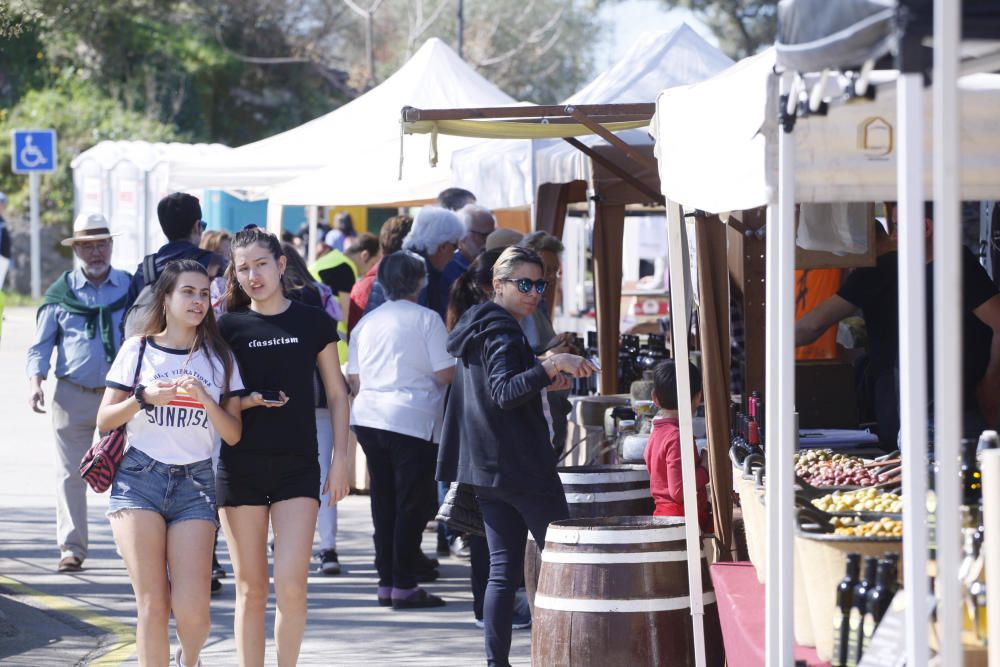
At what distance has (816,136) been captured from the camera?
3846 millimetres

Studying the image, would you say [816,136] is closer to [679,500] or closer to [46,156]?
[679,500]

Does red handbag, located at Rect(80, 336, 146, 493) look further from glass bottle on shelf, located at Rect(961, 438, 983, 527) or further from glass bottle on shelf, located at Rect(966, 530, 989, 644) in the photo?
glass bottle on shelf, located at Rect(966, 530, 989, 644)

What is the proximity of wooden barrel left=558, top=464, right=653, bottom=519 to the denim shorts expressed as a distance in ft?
5.70

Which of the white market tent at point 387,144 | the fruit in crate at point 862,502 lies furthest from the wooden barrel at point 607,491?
the white market tent at point 387,144

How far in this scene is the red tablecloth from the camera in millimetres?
4398

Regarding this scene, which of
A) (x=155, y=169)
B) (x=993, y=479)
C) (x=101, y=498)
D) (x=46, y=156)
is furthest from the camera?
(x=155, y=169)

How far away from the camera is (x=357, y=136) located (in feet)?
41.7

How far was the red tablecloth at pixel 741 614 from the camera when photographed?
440 cm

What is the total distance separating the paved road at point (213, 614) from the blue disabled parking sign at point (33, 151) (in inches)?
485

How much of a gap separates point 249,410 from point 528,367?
3.90 feet

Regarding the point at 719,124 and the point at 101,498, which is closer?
the point at 719,124

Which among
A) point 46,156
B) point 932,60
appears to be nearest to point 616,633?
point 932,60

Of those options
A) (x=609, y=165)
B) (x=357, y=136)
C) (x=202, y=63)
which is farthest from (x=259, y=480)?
(x=202, y=63)

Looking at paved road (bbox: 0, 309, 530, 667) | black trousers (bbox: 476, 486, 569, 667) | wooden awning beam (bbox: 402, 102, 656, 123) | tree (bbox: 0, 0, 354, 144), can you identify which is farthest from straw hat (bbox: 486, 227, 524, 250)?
tree (bbox: 0, 0, 354, 144)
